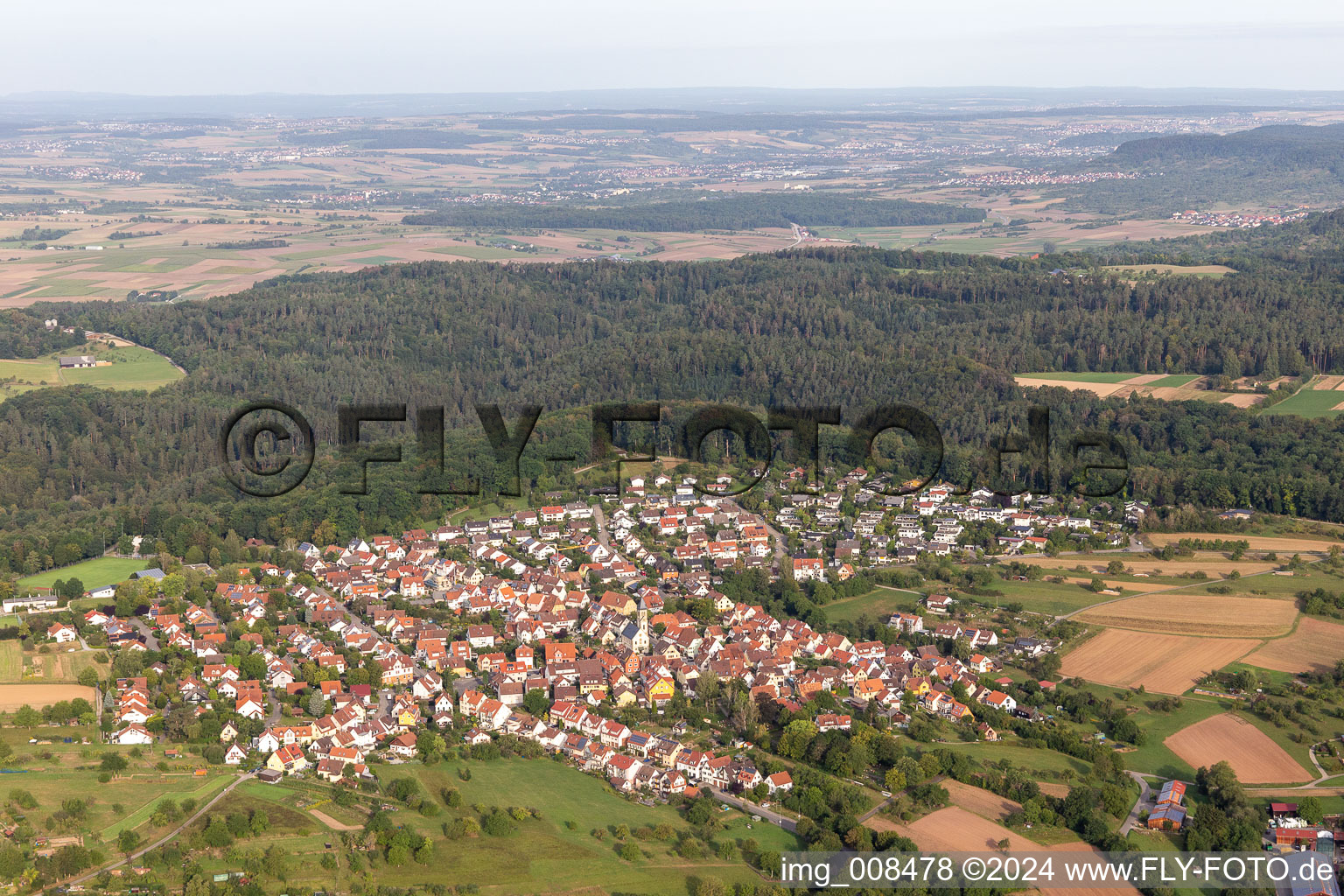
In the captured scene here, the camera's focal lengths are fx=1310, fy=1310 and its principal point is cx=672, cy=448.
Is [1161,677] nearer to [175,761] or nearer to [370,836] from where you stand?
[370,836]

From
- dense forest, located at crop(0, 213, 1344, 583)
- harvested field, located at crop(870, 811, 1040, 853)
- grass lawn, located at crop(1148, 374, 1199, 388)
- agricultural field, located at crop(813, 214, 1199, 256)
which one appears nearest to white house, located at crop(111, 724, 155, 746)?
dense forest, located at crop(0, 213, 1344, 583)

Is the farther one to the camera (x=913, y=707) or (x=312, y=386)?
(x=312, y=386)

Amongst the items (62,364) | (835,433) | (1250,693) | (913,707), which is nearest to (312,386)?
(62,364)

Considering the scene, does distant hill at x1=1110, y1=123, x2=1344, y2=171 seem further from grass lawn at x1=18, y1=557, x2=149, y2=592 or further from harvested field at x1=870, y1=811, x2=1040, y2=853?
harvested field at x1=870, y1=811, x2=1040, y2=853

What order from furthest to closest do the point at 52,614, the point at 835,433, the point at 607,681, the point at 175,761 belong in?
1. the point at 835,433
2. the point at 52,614
3. the point at 607,681
4. the point at 175,761

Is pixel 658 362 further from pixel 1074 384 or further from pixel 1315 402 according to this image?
pixel 1315 402

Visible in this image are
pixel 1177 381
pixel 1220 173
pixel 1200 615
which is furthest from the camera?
pixel 1220 173

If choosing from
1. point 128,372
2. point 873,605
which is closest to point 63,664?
point 873,605

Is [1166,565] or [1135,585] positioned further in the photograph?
[1166,565]
